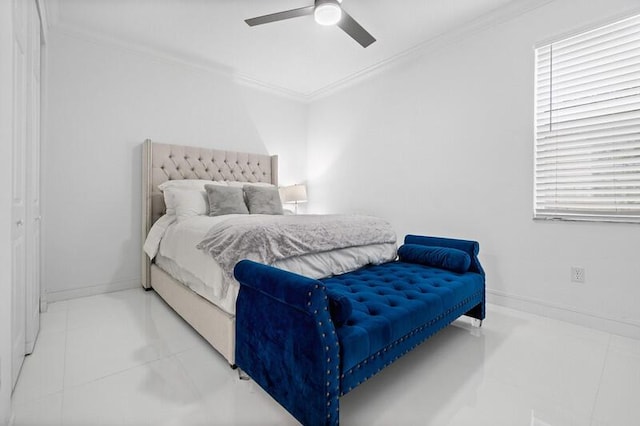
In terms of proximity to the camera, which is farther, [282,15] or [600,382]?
[282,15]

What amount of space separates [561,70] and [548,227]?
1.28m

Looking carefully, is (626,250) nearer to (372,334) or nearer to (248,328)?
(372,334)

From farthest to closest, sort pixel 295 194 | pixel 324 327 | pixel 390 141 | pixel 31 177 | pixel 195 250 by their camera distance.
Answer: pixel 295 194, pixel 390 141, pixel 195 250, pixel 31 177, pixel 324 327

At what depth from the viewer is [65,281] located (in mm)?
2979

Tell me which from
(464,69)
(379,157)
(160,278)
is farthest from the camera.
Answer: (379,157)

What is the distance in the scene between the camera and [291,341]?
130 centimetres

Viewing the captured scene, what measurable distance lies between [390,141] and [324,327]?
9.92 feet

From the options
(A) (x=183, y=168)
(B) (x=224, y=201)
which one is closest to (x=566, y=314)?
(B) (x=224, y=201)

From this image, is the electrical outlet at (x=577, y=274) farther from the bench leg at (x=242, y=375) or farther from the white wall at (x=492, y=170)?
the bench leg at (x=242, y=375)

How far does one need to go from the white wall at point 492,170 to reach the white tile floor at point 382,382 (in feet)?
1.33

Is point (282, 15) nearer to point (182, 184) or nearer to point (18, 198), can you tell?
point (182, 184)

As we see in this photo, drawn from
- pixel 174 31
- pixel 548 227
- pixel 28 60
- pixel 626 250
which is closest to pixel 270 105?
pixel 174 31

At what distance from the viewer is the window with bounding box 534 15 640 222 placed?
222cm

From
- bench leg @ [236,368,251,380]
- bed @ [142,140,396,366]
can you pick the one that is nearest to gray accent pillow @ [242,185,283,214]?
bed @ [142,140,396,366]
